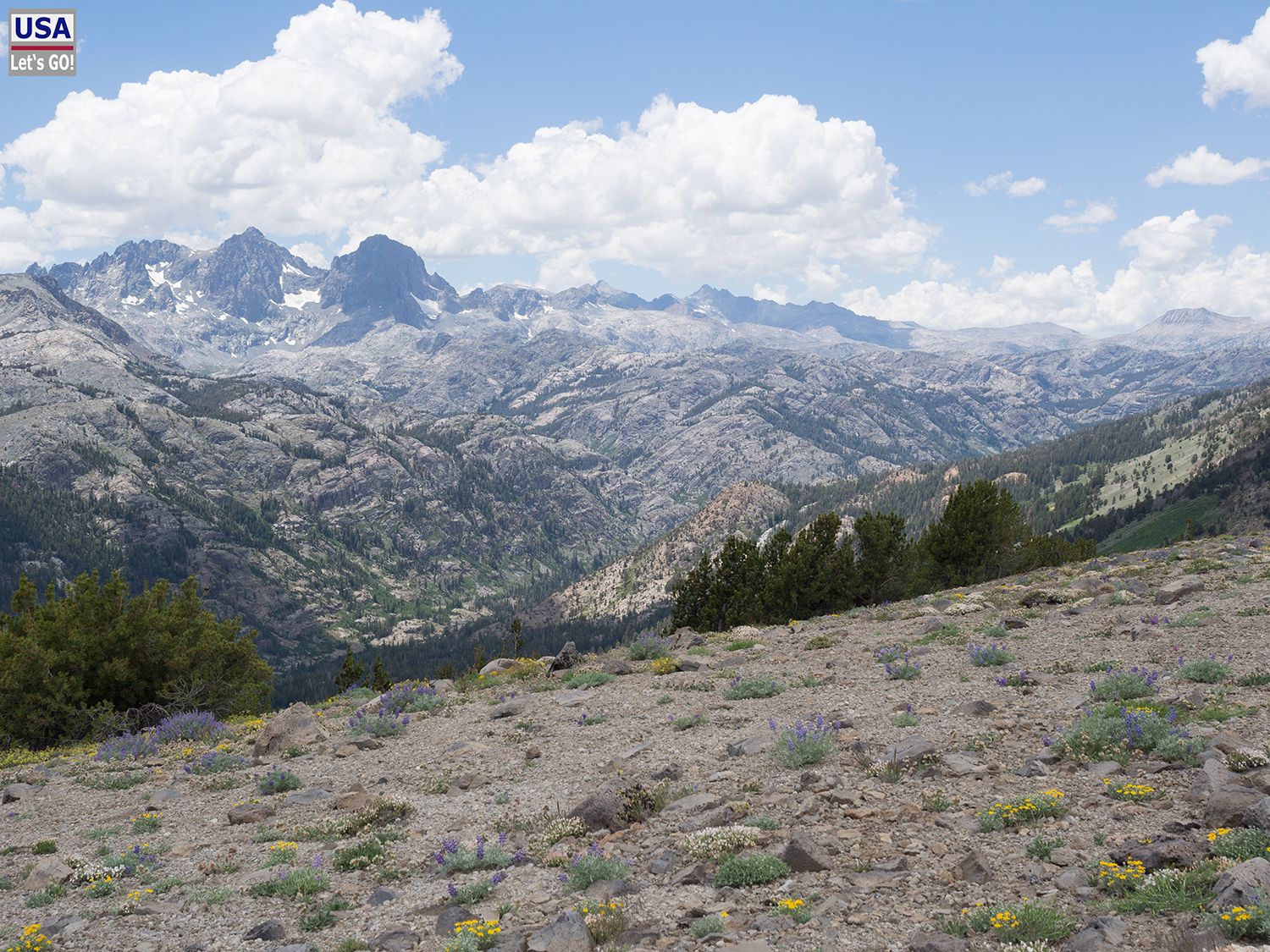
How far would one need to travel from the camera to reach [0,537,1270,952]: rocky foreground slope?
8.70 meters

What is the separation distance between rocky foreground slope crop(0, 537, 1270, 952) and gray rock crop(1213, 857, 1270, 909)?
0.03 metres

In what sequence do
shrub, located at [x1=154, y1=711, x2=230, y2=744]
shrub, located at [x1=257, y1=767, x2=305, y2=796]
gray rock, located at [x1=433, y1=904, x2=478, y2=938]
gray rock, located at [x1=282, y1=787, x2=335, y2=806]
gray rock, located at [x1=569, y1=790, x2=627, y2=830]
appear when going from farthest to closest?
shrub, located at [x1=154, y1=711, x2=230, y2=744] < shrub, located at [x1=257, y1=767, x2=305, y2=796] < gray rock, located at [x1=282, y1=787, x2=335, y2=806] < gray rock, located at [x1=569, y1=790, x2=627, y2=830] < gray rock, located at [x1=433, y1=904, x2=478, y2=938]

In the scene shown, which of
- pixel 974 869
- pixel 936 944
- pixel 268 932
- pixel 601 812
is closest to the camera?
pixel 936 944

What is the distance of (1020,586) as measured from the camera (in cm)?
3862

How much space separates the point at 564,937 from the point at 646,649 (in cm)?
2310

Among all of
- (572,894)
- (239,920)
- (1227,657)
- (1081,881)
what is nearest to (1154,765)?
(1081,881)

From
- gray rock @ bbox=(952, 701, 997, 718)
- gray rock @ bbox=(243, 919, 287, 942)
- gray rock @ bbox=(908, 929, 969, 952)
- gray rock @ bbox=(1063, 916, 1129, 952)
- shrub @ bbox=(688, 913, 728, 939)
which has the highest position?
gray rock @ bbox=(1063, 916, 1129, 952)

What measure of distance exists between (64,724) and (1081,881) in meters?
36.8

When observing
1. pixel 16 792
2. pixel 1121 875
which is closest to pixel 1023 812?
pixel 1121 875

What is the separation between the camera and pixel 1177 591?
27875 mm

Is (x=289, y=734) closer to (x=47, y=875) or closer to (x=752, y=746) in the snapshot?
(x=47, y=875)

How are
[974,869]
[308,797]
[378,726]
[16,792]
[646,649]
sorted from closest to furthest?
[974,869], [308,797], [16,792], [378,726], [646,649]

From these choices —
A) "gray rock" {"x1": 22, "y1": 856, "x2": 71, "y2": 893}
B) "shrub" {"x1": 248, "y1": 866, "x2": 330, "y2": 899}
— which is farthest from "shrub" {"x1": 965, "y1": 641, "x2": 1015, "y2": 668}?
"gray rock" {"x1": 22, "y1": 856, "x2": 71, "y2": 893}

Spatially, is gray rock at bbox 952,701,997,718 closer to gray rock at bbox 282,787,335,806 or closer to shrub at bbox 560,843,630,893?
shrub at bbox 560,843,630,893
